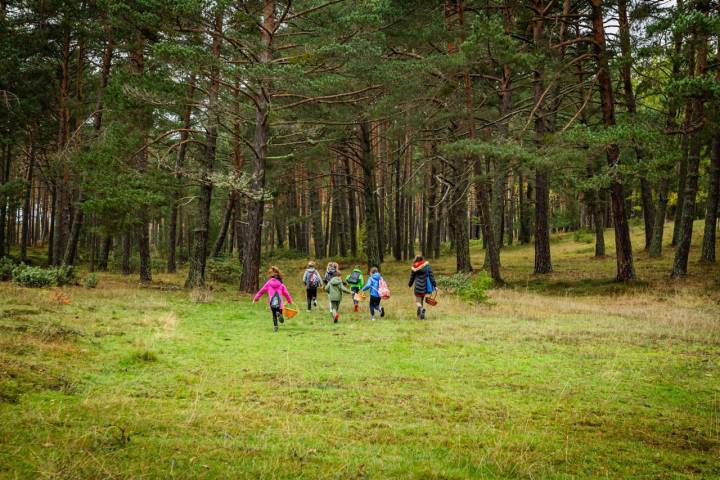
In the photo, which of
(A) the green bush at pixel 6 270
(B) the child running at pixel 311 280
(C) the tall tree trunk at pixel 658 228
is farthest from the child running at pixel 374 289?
(C) the tall tree trunk at pixel 658 228

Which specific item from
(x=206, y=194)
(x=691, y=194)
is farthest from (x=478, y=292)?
(x=206, y=194)

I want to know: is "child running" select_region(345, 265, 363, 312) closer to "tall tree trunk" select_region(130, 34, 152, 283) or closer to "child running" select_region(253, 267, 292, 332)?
"child running" select_region(253, 267, 292, 332)

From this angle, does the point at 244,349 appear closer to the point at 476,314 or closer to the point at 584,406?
the point at 584,406

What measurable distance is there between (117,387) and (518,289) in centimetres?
1694

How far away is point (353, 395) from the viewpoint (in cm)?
682

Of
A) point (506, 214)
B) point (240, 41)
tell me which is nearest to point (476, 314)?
point (240, 41)

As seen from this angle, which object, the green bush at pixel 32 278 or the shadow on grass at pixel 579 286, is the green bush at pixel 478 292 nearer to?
the shadow on grass at pixel 579 286

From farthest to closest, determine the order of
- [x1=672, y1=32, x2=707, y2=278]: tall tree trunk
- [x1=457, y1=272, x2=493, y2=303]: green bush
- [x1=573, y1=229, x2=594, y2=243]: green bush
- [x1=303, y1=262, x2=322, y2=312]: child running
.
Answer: [x1=573, y1=229, x2=594, y2=243]: green bush, [x1=672, y1=32, x2=707, y2=278]: tall tree trunk, [x1=457, y1=272, x2=493, y2=303]: green bush, [x1=303, y1=262, x2=322, y2=312]: child running

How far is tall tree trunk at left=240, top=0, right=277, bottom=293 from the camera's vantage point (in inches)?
714

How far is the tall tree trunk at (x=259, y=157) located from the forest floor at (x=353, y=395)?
19.8ft

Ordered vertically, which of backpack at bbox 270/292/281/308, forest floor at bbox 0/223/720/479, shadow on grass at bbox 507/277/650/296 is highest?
backpack at bbox 270/292/281/308

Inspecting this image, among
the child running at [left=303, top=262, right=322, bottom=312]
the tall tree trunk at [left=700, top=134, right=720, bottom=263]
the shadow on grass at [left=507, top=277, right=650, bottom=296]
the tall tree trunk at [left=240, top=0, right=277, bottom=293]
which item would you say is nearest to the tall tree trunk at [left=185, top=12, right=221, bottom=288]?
the tall tree trunk at [left=240, top=0, right=277, bottom=293]

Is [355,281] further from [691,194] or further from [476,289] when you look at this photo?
[691,194]

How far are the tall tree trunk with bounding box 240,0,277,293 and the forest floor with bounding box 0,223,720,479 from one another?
19.8 ft
